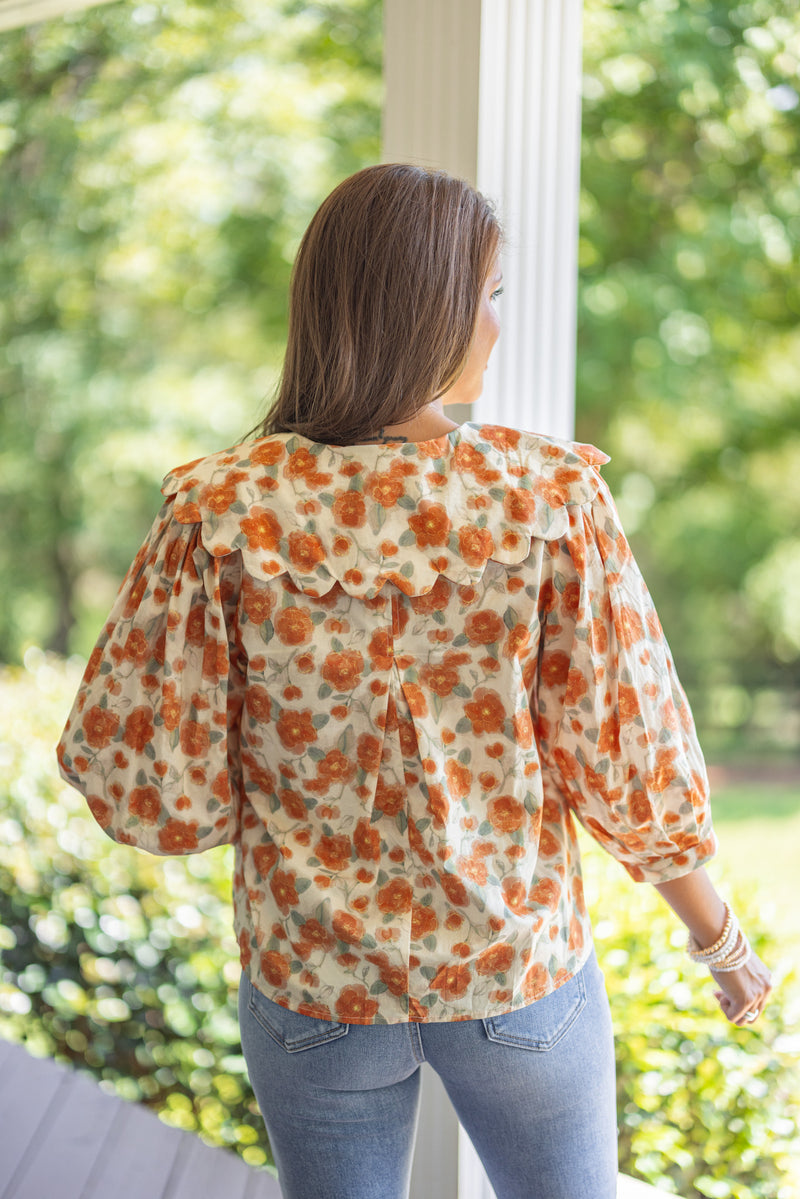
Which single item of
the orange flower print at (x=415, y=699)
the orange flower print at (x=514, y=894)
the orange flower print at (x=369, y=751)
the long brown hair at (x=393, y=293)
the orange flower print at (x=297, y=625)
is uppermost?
the long brown hair at (x=393, y=293)

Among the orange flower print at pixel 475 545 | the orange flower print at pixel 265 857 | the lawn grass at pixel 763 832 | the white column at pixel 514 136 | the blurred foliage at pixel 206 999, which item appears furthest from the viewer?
the lawn grass at pixel 763 832

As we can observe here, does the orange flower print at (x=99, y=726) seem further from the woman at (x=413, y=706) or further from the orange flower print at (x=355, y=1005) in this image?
the orange flower print at (x=355, y=1005)

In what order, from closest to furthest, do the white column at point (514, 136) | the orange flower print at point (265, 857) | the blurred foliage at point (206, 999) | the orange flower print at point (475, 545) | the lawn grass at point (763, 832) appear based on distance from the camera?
the orange flower print at point (475, 545)
the orange flower print at point (265, 857)
the white column at point (514, 136)
the blurred foliage at point (206, 999)
the lawn grass at point (763, 832)

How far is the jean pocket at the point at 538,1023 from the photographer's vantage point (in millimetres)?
1017

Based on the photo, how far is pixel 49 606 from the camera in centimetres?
835

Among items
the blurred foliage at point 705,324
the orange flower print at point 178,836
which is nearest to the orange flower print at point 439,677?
the orange flower print at point 178,836

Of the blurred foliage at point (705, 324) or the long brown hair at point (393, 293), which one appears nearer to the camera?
the long brown hair at point (393, 293)

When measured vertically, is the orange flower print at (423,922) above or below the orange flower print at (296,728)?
below

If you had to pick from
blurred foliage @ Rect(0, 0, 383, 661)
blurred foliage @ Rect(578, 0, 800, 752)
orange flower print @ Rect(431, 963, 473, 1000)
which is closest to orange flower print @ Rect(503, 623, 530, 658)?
orange flower print @ Rect(431, 963, 473, 1000)

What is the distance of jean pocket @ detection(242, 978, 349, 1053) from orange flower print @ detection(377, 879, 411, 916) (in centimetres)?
13

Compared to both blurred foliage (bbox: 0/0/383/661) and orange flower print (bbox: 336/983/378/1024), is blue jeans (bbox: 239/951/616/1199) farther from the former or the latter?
blurred foliage (bbox: 0/0/383/661)

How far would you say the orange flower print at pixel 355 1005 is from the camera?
1.02 m

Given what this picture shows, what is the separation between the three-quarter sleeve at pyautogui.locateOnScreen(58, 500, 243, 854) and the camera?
3.46 ft

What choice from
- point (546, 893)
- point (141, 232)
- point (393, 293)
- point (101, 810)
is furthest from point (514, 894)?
point (141, 232)
